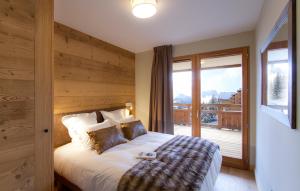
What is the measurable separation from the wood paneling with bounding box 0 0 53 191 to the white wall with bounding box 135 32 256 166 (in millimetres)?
2609

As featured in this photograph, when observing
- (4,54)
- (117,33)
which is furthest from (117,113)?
(4,54)

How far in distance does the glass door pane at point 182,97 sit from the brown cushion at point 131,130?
3.86ft


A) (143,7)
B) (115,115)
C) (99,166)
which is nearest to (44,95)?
(99,166)

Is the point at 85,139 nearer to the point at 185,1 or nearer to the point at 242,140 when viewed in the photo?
the point at 185,1

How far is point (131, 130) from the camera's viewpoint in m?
2.71

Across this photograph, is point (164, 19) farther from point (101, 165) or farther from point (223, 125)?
point (223, 125)

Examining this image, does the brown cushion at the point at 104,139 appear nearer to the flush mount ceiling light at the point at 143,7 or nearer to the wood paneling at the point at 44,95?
the wood paneling at the point at 44,95

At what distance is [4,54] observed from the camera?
1.24 metres

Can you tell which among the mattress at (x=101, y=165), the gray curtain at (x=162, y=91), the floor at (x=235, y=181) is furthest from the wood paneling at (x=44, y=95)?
the gray curtain at (x=162, y=91)

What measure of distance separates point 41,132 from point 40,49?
0.75 m

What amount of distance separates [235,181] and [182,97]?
5.97 ft

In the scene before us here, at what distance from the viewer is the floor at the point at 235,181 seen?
7.77 ft

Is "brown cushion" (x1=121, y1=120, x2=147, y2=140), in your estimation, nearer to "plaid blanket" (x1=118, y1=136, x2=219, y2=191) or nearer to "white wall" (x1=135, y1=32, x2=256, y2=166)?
"plaid blanket" (x1=118, y1=136, x2=219, y2=191)

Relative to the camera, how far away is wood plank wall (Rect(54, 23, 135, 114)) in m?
2.51
